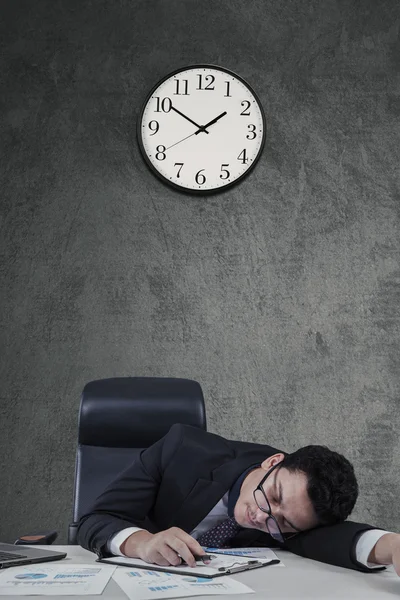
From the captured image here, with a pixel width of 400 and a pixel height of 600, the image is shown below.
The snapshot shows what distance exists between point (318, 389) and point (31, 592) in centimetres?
201

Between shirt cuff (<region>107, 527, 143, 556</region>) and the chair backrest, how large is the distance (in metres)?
0.71

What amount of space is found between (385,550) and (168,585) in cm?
43

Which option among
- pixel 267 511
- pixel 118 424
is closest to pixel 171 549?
pixel 267 511

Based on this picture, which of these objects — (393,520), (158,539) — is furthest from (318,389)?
(158,539)

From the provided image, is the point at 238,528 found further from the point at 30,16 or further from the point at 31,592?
the point at 30,16

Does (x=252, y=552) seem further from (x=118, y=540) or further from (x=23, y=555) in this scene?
(x=23, y=555)

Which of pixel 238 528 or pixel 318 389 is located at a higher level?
pixel 318 389

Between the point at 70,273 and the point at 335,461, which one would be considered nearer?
the point at 335,461

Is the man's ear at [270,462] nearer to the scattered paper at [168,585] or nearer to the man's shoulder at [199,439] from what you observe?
the man's shoulder at [199,439]

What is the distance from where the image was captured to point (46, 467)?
2801 mm

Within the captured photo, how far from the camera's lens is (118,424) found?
2.09m

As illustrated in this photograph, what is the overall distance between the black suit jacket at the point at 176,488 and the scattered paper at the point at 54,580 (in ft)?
0.72

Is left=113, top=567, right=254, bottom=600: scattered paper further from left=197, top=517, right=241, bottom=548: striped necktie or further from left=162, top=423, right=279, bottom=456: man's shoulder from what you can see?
left=162, top=423, right=279, bottom=456: man's shoulder

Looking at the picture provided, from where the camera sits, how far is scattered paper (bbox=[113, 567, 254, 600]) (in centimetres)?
100
